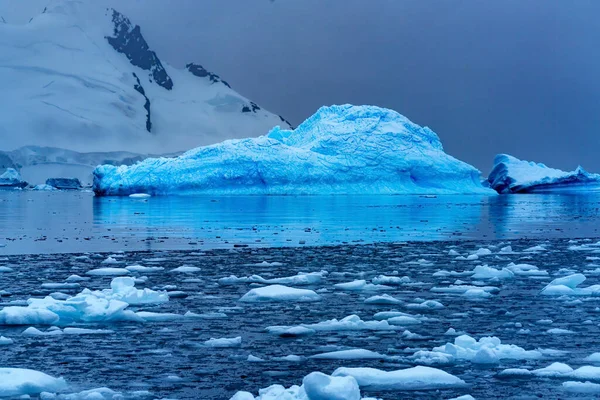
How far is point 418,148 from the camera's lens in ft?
184

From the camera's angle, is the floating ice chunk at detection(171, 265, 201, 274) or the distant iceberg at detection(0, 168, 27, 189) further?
the distant iceberg at detection(0, 168, 27, 189)

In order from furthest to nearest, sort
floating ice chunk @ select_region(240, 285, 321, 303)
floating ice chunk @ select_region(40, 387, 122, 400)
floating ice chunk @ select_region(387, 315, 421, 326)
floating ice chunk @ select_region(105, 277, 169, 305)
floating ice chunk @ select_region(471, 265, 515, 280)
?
1. floating ice chunk @ select_region(471, 265, 515, 280)
2. floating ice chunk @ select_region(240, 285, 321, 303)
3. floating ice chunk @ select_region(105, 277, 169, 305)
4. floating ice chunk @ select_region(387, 315, 421, 326)
5. floating ice chunk @ select_region(40, 387, 122, 400)

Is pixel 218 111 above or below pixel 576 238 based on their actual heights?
above

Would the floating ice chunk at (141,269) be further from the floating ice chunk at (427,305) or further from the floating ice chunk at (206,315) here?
the floating ice chunk at (427,305)

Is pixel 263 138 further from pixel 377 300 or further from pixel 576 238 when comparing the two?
pixel 377 300

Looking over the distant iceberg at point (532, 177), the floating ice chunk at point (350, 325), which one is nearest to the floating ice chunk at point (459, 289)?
the floating ice chunk at point (350, 325)

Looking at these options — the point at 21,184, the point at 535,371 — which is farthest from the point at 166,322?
the point at 21,184

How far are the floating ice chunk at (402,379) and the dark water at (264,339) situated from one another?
5.3 inches

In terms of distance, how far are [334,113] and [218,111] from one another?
118192 millimetres

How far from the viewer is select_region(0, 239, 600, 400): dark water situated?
5480mm

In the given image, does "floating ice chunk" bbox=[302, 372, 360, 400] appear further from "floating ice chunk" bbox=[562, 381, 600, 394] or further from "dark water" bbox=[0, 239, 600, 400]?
"floating ice chunk" bbox=[562, 381, 600, 394]

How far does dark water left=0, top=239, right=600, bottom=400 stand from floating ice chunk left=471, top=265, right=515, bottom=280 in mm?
225

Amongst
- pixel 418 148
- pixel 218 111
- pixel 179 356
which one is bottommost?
pixel 179 356

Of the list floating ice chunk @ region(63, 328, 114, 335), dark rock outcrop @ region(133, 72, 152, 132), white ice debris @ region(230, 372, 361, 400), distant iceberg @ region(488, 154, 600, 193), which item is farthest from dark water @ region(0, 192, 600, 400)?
dark rock outcrop @ region(133, 72, 152, 132)
